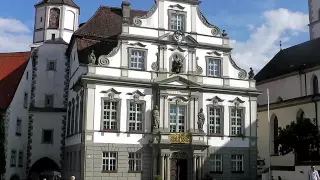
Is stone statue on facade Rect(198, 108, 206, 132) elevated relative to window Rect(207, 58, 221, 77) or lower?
lower

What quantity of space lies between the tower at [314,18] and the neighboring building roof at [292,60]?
182 inches

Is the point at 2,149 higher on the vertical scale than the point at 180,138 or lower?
lower

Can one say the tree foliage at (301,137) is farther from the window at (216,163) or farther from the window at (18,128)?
the window at (18,128)

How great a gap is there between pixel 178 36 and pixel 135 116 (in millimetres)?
7229

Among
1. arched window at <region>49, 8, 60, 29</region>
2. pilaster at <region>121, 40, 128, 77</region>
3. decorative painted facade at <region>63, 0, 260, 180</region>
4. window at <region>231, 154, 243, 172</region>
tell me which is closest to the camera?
decorative painted facade at <region>63, 0, 260, 180</region>

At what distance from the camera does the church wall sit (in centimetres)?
3528

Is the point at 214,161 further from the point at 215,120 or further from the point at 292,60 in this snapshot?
the point at 292,60

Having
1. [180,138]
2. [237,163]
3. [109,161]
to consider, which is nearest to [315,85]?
[237,163]

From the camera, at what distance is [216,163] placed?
1359 inches

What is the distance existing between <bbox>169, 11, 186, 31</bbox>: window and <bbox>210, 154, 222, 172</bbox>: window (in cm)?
1030

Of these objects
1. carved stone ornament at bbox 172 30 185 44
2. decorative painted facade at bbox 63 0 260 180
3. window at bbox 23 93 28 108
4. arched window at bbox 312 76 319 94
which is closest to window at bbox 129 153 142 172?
decorative painted facade at bbox 63 0 260 180

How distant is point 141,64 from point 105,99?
4.03 m

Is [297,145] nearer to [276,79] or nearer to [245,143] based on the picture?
[245,143]

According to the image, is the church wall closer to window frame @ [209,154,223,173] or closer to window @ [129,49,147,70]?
window @ [129,49,147,70]
